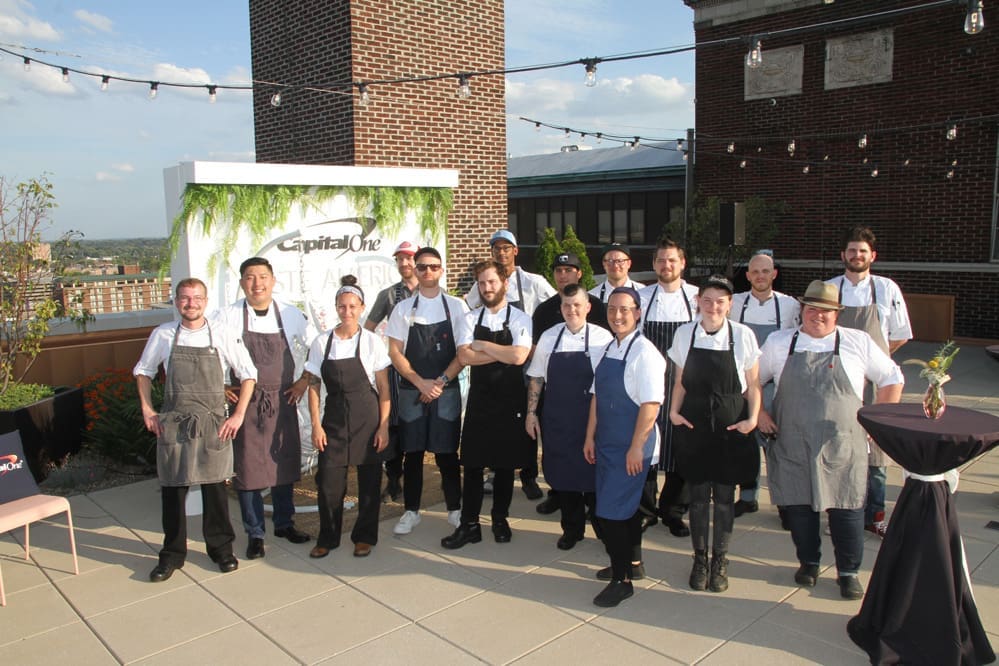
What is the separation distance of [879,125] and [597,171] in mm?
9040

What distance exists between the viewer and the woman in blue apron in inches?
162

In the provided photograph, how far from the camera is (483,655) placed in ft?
12.1

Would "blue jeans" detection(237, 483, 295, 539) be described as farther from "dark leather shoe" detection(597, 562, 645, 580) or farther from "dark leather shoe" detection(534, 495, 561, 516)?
"dark leather shoe" detection(597, 562, 645, 580)

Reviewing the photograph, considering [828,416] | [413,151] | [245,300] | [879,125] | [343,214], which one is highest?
[879,125]

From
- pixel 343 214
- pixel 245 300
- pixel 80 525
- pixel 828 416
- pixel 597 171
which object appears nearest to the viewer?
pixel 828 416

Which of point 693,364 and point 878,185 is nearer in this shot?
point 693,364

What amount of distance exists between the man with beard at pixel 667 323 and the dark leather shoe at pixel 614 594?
973 mm

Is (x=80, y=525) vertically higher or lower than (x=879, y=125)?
lower

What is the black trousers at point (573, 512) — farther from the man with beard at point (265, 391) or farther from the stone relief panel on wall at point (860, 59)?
the stone relief panel on wall at point (860, 59)

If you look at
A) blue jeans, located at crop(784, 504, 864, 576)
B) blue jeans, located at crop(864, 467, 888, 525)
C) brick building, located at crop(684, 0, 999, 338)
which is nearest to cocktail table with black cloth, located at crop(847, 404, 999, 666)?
blue jeans, located at crop(784, 504, 864, 576)

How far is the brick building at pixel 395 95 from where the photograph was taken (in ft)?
31.0

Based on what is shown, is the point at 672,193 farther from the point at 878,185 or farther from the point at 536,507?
the point at 536,507

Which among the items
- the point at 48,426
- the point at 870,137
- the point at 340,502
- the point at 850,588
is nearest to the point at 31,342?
the point at 48,426

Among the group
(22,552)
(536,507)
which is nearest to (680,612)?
(536,507)
